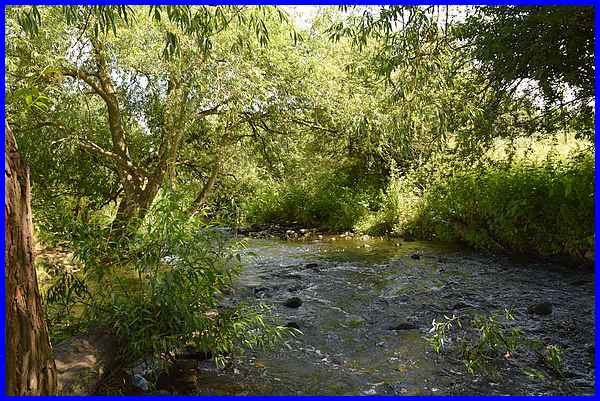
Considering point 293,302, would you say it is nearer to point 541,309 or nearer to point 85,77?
point 541,309

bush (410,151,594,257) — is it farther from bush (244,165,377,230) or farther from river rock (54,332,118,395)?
river rock (54,332,118,395)

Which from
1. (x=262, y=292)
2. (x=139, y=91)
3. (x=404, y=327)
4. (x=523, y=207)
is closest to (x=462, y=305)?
(x=404, y=327)

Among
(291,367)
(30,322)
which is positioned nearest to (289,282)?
(291,367)

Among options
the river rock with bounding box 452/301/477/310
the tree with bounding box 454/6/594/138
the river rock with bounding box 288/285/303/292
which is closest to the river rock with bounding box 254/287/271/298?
the river rock with bounding box 288/285/303/292

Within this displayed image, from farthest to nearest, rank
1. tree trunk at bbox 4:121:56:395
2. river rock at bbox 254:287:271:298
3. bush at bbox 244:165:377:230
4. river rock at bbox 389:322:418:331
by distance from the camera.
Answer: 1. bush at bbox 244:165:377:230
2. river rock at bbox 254:287:271:298
3. river rock at bbox 389:322:418:331
4. tree trunk at bbox 4:121:56:395

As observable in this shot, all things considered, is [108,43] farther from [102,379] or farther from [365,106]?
[102,379]

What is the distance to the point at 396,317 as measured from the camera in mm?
7117

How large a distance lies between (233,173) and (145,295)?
30.0ft

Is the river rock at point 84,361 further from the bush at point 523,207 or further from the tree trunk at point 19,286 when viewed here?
the bush at point 523,207

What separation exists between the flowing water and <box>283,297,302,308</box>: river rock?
0.41 feet

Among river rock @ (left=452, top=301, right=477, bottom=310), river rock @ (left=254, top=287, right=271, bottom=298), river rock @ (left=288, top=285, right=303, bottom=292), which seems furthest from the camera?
river rock @ (left=288, top=285, right=303, bottom=292)

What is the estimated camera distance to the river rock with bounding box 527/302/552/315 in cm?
707

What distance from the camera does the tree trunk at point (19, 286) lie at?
2609 millimetres

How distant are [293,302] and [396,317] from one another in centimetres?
156
